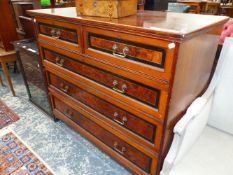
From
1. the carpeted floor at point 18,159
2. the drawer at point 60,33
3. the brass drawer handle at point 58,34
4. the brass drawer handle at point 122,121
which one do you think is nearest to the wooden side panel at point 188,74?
the brass drawer handle at point 122,121

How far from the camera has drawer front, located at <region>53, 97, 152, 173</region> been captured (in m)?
1.18

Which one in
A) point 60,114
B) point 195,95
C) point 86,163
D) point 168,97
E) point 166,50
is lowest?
point 86,163

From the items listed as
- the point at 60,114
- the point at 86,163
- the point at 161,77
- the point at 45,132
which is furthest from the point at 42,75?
the point at 161,77

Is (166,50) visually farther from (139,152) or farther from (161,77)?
(139,152)

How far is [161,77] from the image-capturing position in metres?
0.86

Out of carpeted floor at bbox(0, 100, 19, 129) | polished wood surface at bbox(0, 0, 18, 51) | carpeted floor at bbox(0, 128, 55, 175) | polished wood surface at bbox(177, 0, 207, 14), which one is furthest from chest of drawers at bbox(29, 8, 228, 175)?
polished wood surface at bbox(177, 0, 207, 14)

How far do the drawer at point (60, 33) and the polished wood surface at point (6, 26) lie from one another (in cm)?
110

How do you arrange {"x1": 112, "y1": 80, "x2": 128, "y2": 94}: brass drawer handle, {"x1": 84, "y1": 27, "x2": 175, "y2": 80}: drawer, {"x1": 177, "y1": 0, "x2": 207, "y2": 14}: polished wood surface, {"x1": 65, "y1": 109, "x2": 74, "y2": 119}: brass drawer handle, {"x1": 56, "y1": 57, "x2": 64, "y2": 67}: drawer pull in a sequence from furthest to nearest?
{"x1": 177, "y1": 0, "x2": 207, "y2": 14}: polished wood surface
{"x1": 65, "y1": 109, "x2": 74, "y2": 119}: brass drawer handle
{"x1": 56, "y1": 57, "x2": 64, "y2": 67}: drawer pull
{"x1": 112, "y1": 80, "x2": 128, "y2": 94}: brass drawer handle
{"x1": 84, "y1": 27, "x2": 175, "y2": 80}: drawer

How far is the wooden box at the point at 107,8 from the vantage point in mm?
1038

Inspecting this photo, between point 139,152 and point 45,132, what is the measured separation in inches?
42.3

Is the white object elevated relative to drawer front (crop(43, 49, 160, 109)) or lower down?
lower down

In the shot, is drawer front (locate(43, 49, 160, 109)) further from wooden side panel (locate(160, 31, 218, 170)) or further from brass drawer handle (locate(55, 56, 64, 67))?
wooden side panel (locate(160, 31, 218, 170))

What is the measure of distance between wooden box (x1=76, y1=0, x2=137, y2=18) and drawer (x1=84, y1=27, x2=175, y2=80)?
0.12 m

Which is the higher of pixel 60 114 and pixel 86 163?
pixel 60 114
